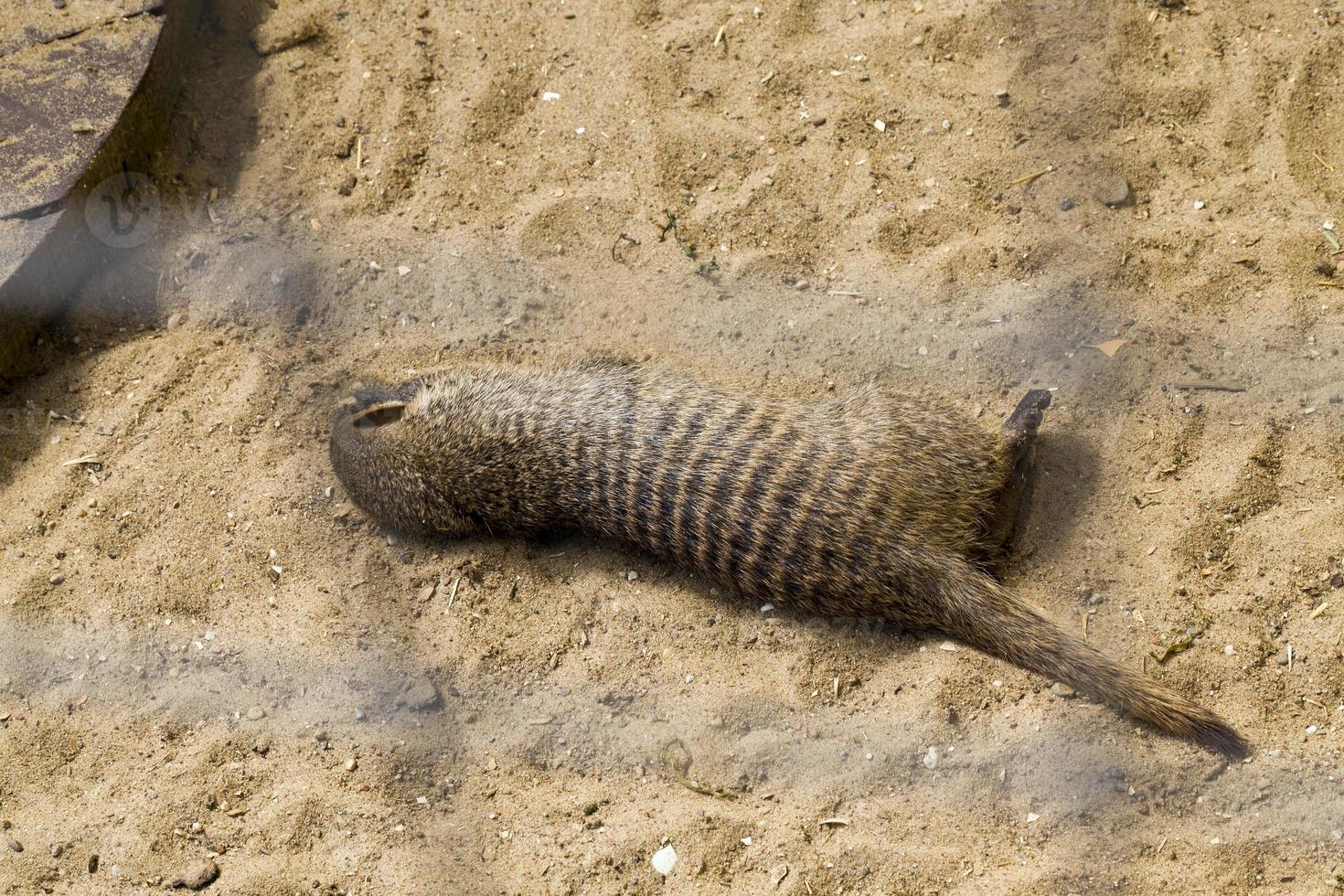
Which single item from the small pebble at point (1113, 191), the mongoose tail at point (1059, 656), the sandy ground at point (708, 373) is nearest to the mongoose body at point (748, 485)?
the mongoose tail at point (1059, 656)

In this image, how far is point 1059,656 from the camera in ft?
7.58

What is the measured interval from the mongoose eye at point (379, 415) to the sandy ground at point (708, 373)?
128 millimetres

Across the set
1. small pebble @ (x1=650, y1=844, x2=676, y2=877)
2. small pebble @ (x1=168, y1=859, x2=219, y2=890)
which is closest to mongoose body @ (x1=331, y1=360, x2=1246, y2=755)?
small pebble @ (x1=650, y1=844, x2=676, y2=877)

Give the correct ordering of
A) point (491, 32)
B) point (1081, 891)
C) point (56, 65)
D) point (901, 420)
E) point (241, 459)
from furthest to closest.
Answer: point (491, 32) < point (56, 65) < point (241, 459) < point (901, 420) < point (1081, 891)

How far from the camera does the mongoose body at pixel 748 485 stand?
94.7 inches

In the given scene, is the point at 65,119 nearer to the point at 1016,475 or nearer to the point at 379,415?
the point at 379,415

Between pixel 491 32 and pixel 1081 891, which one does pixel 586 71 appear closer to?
pixel 491 32

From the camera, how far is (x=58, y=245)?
3.09m

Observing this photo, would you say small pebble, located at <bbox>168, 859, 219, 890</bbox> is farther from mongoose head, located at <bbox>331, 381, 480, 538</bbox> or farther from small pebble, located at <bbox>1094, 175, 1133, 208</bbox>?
small pebble, located at <bbox>1094, 175, 1133, 208</bbox>

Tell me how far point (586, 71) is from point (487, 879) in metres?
2.42

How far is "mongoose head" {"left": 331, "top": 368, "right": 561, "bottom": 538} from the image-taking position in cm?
285

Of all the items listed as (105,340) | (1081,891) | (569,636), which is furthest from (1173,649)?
(105,340)

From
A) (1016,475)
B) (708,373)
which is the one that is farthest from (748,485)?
(1016,475)

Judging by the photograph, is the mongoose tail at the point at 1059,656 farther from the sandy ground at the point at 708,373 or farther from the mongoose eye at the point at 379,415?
the mongoose eye at the point at 379,415
